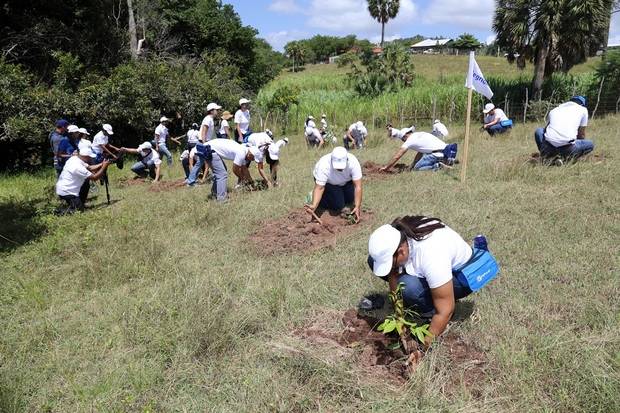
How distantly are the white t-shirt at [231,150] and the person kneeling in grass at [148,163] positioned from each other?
3278 millimetres

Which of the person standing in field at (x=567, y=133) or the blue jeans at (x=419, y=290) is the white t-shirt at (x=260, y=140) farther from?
the blue jeans at (x=419, y=290)

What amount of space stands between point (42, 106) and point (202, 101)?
636 cm

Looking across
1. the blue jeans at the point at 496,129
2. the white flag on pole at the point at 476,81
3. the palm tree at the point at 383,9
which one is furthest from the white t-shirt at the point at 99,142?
the palm tree at the point at 383,9

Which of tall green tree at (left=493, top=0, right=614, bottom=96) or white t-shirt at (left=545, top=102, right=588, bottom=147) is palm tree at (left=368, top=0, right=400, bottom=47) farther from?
white t-shirt at (left=545, top=102, right=588, bottom=147)

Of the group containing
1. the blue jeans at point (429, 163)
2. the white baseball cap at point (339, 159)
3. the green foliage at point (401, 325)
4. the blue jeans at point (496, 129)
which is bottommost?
the green foliage at point (401, 325)

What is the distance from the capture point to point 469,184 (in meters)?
7.23

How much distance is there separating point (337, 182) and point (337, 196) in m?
0.27

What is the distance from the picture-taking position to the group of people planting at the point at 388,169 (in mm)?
2834

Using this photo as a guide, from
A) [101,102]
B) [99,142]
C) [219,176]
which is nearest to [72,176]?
[219,176]

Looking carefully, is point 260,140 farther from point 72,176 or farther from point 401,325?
point 401,325

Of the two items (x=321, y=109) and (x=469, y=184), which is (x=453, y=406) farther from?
(x=321, y=109)

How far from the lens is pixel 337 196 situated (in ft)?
20.9

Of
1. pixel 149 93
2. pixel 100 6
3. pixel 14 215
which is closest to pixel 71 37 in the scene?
pixel 100 6

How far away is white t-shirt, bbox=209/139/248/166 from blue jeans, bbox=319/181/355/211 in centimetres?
177
